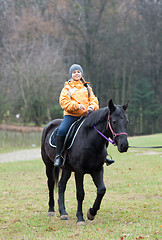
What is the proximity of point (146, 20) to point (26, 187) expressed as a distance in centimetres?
3445

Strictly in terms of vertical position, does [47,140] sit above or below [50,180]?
above

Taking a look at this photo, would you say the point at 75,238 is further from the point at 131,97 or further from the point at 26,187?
the point at 131,97

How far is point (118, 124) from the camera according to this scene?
471 cm

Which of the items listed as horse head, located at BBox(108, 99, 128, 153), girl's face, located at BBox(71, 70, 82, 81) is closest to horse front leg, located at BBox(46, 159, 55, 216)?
girl's face, located at BBox(71, 70, 82, 81)

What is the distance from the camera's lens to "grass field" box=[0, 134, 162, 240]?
489 cm

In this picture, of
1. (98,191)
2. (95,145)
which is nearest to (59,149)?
(95,145)

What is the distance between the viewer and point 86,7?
119 feet

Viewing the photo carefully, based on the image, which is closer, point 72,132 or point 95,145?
point 95,145

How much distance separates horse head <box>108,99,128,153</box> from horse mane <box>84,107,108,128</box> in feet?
0.76

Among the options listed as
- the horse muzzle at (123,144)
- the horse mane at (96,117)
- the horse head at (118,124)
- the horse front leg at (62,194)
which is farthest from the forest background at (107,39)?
the horse muzzle at (123,144)

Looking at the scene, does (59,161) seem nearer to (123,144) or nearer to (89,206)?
(123,144)

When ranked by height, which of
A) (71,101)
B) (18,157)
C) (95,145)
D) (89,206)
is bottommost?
(18,157)

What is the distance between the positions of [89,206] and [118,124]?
103 inches

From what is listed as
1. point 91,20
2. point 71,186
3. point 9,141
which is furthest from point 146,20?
point 71,186
